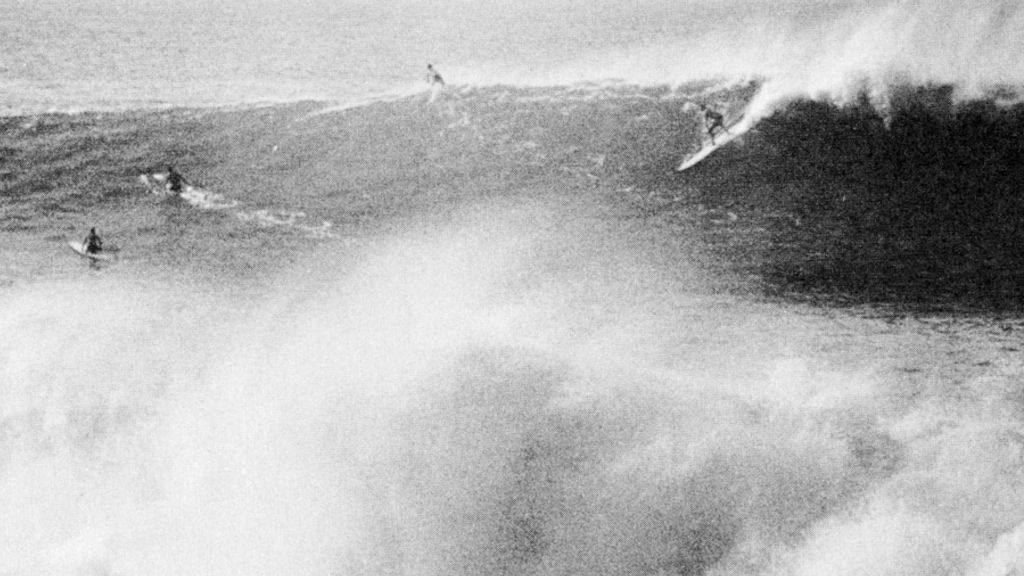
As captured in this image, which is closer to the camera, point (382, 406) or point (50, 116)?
point (382, 406)

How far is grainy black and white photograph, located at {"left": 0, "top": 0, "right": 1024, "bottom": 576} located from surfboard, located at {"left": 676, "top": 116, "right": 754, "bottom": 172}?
97mm

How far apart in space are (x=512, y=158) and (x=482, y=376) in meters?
11.2

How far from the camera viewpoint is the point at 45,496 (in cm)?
1223

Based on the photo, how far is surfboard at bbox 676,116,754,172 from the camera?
69.7 feet

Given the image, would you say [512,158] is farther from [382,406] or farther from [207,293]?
[382,406]

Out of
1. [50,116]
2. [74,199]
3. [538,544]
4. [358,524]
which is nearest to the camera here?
[538,544]

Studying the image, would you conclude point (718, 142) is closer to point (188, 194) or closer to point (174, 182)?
point (188, 194)

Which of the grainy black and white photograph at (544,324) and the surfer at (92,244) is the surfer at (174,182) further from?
the surfer at (92,244)

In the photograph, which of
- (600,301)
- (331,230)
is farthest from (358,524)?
(331,230)

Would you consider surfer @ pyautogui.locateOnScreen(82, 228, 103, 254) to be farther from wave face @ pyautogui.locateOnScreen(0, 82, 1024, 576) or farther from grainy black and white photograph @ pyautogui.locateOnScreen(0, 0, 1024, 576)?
wave face @ pyautogui.locateOnScreen(0, 82, 1024, 576)

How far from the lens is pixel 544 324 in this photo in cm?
1432

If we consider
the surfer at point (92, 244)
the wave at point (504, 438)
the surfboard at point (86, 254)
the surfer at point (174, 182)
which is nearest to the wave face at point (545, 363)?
→ the wave at point (504, 438)

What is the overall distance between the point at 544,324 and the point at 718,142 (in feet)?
34.0

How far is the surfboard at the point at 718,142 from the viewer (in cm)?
2123
